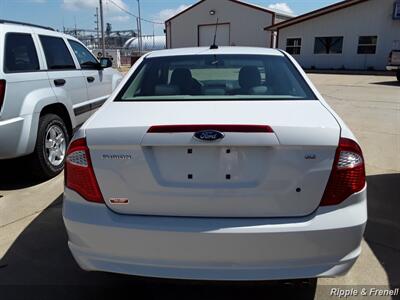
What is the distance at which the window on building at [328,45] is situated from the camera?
99.1ft

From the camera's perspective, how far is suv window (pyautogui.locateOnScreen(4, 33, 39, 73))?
4402 mm

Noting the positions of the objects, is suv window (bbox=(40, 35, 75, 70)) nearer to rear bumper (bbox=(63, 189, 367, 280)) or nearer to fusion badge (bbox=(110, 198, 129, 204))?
fusion badge (bbox=(110, 198, 129, 204))

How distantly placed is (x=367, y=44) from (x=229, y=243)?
1200 inches

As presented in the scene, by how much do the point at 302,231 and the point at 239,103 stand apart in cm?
95

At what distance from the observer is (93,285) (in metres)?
2.87

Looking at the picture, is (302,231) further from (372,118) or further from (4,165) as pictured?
(372,118)

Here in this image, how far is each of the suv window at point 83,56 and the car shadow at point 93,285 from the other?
3827mm

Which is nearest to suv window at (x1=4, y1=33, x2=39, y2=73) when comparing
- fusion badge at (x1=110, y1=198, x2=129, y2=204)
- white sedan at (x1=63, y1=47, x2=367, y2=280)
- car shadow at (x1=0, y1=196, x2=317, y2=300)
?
car shadow at (x1=0, y1=196, x2=317, y2=300)

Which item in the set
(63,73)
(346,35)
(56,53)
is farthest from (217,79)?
(346,35)

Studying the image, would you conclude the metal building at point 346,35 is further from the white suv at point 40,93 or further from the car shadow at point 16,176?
the car shadow at point 16,176

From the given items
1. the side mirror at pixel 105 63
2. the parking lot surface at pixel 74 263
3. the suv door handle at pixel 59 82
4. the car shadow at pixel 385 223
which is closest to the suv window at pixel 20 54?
the suv door handle at pixel 59 82

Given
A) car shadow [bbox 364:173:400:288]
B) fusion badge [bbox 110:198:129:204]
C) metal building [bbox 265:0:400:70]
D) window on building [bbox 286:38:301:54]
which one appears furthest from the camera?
window on building [bbox 286:38:301:54]

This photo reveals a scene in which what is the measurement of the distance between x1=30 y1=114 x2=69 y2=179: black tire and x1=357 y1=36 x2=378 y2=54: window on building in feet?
93.3

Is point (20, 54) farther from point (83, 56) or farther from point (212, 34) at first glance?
point (212, 34)
